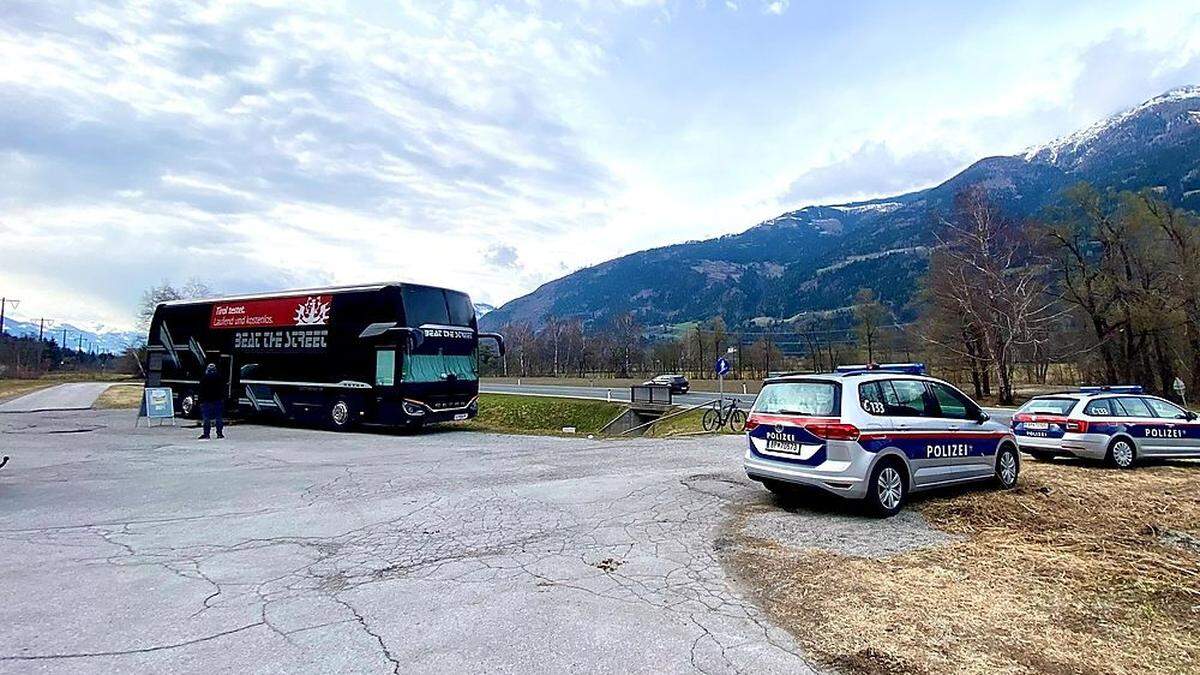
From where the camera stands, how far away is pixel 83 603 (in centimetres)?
455

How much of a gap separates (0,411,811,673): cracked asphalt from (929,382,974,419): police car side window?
2.54 meters

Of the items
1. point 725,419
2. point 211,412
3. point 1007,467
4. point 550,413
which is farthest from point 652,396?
point 1007,467

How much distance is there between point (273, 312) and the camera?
19.5m

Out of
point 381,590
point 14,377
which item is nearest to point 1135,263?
point 381,590

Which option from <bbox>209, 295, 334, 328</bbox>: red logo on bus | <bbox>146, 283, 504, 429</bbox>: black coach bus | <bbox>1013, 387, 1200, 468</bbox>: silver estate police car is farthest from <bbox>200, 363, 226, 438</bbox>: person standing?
<bbox>1013, 387, 1200, 468</bbox>: silver estate police car

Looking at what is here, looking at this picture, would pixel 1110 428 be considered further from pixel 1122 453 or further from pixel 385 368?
pixel 385 368

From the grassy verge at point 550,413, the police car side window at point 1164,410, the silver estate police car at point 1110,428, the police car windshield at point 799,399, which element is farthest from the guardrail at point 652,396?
the police car windshield at point 799,399

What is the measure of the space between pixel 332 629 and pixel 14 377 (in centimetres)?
9325

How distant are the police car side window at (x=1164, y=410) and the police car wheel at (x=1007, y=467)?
16.8 feet

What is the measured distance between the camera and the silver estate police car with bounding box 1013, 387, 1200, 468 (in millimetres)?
11148

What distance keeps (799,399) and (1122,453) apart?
751 centimetres

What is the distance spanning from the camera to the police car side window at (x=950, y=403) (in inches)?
322

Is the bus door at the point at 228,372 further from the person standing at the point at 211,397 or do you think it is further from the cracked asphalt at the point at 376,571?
the cracked asphalt at the point at 376,571

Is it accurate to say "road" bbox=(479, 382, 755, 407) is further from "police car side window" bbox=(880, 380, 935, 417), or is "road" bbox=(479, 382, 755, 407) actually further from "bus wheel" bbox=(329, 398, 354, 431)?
"police car side window" bbox=(880, 380, 935, 417)
